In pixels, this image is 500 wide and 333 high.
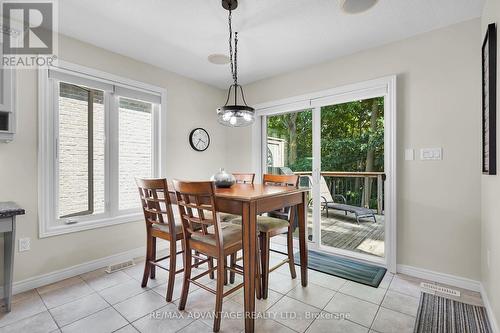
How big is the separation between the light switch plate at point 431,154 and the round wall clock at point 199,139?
2839mm

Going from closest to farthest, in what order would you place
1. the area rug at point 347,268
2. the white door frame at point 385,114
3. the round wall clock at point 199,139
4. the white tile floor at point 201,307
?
1. the white tile floor at point 201,307
2. the area rug at point 347,268
3. the white door frame at point 385,114
4. the round wall clock at point 199,139

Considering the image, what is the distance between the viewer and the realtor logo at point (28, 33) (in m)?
2.10

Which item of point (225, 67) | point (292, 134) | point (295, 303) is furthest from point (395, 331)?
point (225, 67)

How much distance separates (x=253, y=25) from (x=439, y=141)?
2.11m

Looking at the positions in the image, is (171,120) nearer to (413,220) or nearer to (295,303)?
(295,303)

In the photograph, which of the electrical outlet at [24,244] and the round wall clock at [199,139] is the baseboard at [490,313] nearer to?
the round wall clock at [199,139]

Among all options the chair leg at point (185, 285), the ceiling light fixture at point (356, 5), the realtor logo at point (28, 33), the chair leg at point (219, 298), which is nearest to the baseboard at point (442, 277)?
the chair leg at point (219, 298)

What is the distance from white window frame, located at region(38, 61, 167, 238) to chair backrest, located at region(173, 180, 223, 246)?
1.44 m

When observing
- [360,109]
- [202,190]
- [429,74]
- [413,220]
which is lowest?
[413,220]

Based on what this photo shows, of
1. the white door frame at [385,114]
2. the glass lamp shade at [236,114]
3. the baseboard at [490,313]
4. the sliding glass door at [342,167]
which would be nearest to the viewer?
the baseboard at [490,313]

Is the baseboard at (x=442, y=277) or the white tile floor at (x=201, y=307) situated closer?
the white tile floor at (x=201, y=307)

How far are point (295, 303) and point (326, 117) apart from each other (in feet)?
7.44

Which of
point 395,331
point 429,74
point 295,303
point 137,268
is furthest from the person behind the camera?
point 137,268

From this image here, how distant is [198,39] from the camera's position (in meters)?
2.62
